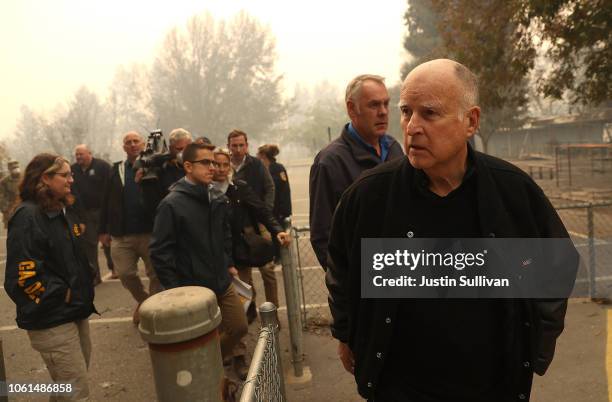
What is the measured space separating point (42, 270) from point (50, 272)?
73 millimetres

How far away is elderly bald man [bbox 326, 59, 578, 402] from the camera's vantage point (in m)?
1.69

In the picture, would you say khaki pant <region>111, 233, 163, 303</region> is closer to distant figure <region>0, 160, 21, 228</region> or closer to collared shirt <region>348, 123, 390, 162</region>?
collared shirt <region>348, 123, 390, 162</region>

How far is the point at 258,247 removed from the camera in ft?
15.3

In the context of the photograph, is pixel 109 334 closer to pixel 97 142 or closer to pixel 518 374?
pixel 518 374

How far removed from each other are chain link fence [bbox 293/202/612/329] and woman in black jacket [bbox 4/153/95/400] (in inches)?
73.7

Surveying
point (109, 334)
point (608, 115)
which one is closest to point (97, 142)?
point (608, 115)

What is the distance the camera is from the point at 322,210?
2787mm

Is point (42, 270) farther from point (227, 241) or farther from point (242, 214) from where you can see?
point (242, 214)

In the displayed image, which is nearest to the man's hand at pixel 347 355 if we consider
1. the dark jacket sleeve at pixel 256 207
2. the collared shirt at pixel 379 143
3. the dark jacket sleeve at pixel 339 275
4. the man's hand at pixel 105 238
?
the dark jacket sleeve at pixel 339 275

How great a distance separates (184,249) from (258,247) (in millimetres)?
1154

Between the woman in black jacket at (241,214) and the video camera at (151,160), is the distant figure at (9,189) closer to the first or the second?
the video camera at (151,160)

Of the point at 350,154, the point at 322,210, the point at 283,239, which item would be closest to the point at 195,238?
the point at 283,239

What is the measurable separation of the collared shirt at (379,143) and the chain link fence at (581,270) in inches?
48.1

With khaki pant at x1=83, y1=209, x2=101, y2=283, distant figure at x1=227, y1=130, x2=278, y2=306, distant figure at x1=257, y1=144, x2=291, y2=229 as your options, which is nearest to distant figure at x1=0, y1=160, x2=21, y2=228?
khaki pant at x1=83, y1=209, x2=101, y2=283
